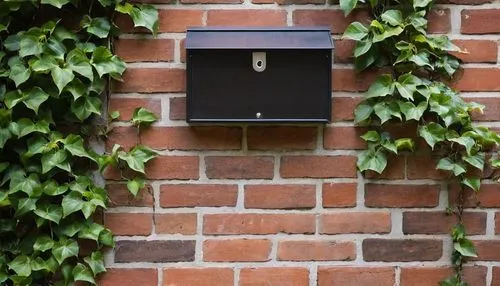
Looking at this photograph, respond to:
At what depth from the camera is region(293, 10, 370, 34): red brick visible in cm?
169

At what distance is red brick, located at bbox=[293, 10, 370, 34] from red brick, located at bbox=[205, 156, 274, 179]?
1.19 feet

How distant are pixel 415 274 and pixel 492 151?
0.38m

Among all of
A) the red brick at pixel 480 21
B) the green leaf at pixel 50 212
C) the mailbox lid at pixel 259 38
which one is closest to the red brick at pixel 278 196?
the mailbox lid at pixel 259 38

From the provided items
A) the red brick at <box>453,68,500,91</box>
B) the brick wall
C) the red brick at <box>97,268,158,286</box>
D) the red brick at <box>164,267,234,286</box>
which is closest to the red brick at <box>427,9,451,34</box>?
the brick wall

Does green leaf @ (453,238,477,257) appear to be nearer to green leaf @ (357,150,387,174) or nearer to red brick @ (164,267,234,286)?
green leaf @ (357,150,387,174)

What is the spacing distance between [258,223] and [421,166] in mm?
447

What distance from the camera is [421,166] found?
171cm

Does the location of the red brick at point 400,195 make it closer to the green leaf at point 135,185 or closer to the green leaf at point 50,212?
the green leaf at point 135,185

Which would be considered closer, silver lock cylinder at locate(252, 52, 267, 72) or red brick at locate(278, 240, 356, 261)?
silver lock cylinder at locate(252, 52, 267, 72)

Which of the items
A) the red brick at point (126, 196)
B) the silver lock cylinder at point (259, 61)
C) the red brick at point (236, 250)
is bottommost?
the red brick at point (236, 250)

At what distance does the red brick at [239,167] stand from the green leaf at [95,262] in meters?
0.34

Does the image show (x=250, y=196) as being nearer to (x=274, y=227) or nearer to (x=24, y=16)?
(x=274, y=227)

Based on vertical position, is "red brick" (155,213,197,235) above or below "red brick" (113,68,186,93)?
below

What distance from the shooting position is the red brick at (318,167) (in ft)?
5.58
